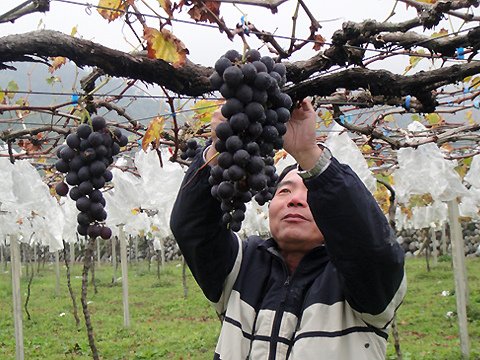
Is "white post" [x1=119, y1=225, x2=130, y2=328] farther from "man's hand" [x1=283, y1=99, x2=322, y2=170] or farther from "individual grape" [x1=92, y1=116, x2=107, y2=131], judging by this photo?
"man's hand" [x1=283, y1=99, x2=322, y2=170]

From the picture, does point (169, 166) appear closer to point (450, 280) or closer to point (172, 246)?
point (450, 280)

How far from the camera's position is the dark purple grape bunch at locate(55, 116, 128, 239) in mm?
2076

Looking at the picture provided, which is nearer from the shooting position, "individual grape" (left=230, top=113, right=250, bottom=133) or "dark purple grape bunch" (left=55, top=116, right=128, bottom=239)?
"individual grape" (left=230, top=113, right=250, bottom=133)

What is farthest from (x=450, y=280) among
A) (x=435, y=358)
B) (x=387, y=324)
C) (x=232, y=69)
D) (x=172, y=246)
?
(x=172, y=246)

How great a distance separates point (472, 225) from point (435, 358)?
15.7 m

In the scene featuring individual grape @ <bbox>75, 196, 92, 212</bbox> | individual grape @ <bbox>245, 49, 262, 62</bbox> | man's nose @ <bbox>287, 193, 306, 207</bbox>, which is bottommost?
man's nose @ <bbox>287, 193, 306, 207</bbox>

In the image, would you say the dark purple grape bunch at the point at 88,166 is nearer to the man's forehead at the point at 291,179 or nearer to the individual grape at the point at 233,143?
the man's forehead at the point at 291,179

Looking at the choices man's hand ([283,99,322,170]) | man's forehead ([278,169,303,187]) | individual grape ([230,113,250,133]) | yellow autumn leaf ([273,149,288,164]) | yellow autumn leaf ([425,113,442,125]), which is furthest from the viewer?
yellow autumn leaf ([425,113,442,125])

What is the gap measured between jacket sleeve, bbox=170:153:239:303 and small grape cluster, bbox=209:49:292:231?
52 centimetres

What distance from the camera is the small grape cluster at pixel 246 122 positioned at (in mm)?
1238

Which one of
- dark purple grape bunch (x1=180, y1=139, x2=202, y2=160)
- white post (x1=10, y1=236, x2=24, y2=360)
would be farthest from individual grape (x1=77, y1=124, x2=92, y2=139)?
white post (x1=10, y1=236, x2=24, y2=360)

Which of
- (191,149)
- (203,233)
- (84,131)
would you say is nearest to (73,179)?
(84,131)

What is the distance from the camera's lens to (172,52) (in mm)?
1688

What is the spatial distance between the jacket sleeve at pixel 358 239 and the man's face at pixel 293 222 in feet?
0.81
